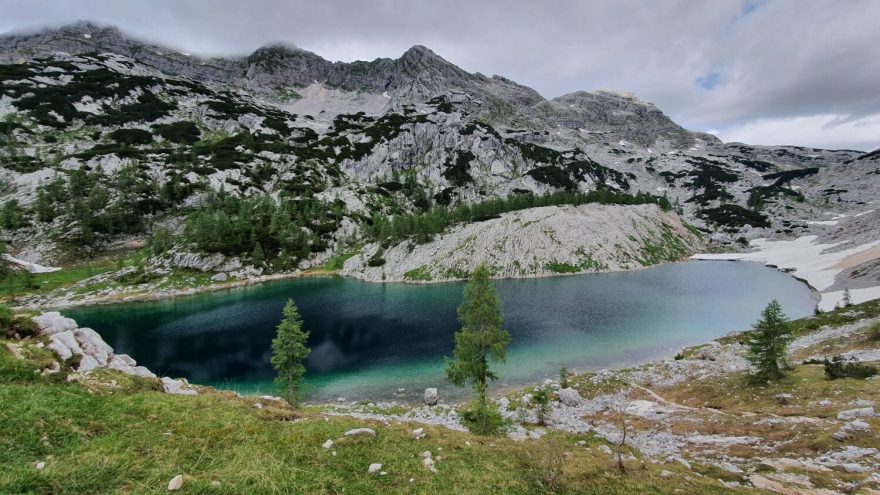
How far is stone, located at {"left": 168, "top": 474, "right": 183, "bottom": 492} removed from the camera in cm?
862

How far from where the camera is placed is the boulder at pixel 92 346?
1706 cm

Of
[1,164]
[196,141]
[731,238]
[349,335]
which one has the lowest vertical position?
[349,335]

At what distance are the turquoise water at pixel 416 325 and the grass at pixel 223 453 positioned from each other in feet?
86.4

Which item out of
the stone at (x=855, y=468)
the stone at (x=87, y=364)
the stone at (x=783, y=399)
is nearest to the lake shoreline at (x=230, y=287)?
the stone at (x=783, y=399)

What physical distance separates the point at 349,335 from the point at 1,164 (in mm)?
176703

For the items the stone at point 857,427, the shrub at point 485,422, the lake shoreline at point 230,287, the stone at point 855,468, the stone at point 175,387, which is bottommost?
the lake shoreline at point 230,287

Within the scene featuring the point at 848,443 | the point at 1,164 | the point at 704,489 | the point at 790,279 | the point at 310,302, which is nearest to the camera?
the point at 704,489

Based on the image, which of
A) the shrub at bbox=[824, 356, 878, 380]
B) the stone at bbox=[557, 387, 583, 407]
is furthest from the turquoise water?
the shrub at bbox=[824, 356, 878, 380]

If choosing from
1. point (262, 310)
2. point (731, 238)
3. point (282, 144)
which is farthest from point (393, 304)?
point (731, 238)

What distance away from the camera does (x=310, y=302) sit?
86875 mm

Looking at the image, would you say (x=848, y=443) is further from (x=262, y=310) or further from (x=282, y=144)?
(x=282, y=144)

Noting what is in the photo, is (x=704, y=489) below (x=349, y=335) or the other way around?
the other way around

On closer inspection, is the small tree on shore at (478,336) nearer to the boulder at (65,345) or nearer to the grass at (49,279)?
the boulder at (65,345)

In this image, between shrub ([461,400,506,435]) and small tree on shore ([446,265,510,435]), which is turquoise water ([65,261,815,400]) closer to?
small tree on shore ([446,265,510,435])
